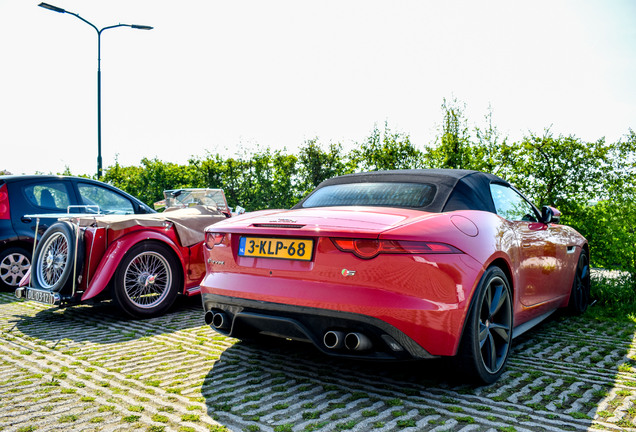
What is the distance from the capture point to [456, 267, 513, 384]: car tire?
10.8 feet

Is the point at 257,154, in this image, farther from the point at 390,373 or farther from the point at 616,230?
the point at 390,373

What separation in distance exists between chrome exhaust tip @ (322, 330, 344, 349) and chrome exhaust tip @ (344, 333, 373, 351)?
0.04 metres

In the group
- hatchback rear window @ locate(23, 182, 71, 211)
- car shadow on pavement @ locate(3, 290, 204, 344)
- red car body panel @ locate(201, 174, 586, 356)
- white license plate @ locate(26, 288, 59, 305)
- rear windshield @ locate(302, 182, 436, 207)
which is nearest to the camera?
red car body panel @ locate(201, 174, 586, 356)

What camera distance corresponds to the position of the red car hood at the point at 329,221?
3180 millimetres

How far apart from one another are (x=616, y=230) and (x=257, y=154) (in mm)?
10343

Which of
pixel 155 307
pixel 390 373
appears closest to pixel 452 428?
pixel 390 373

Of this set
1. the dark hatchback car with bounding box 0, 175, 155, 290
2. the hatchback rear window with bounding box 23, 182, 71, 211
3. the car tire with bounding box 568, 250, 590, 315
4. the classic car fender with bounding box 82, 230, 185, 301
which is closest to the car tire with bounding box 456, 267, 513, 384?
the car tire with bounding box 568, 250, 590, 315

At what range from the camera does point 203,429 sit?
2.77 m

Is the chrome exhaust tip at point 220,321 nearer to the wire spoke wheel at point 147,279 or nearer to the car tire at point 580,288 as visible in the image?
the wire spoke wheel at point 147,279

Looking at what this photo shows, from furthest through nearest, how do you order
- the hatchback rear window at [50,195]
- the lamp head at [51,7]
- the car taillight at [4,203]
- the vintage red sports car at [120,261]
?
the lamp head at [51,7], the hatchback rear window at [50,195], the car taillight at [4,203], the vintage red sports car at [120,261]

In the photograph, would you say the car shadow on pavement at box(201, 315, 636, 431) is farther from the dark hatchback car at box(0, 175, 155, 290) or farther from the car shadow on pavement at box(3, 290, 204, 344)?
the dark hatchback car at box(0, 175, 155, 290)

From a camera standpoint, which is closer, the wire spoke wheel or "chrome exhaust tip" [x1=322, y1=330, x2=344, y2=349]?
"chrome exhaust tip" [x1=322, y1=330, x2=344, y2=349]

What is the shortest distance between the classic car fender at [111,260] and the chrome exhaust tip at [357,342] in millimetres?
3059

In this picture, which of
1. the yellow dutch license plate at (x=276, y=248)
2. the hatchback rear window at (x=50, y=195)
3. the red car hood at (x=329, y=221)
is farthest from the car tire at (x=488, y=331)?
the hatchback rear window at (x=50, y=195)
